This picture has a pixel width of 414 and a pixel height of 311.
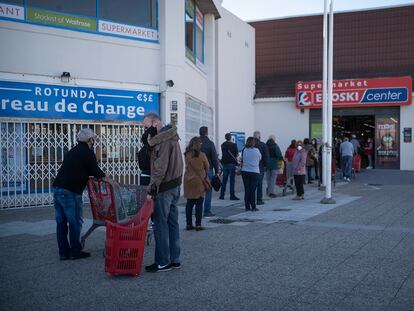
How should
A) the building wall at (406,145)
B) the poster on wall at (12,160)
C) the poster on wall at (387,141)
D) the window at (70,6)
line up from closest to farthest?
the poster on wall at (12,160)
the window at (70,6)
the building wall at (406,145)
the poster on wall at (387,141)

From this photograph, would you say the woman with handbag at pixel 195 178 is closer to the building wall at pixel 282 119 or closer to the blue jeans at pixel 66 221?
the blue jeans at pixel 66 221

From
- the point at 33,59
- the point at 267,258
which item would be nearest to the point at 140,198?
the point at 267,258

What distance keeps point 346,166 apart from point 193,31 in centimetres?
829

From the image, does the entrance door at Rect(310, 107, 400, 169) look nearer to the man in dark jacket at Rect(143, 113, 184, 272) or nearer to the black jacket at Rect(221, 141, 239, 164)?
the black jacket at Rect(221, 141, 239, 164)

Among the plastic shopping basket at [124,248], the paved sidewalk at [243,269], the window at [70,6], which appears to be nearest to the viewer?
the paved sidewalk at [243,269]

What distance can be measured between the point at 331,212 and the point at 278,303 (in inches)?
264

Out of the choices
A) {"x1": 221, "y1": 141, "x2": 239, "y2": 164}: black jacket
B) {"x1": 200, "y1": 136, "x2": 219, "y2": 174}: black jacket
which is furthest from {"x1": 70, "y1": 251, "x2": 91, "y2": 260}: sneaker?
{"x1": 221, "y1": 141, "x2": 239, "y2": 164}: black jacket

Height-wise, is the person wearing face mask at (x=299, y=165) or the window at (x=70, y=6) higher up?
the window at (x=70, y=6)

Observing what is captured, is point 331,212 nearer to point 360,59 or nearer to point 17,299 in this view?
point 17,299

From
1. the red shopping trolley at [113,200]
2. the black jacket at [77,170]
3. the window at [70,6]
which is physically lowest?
the red shopping trolley at [113,200]

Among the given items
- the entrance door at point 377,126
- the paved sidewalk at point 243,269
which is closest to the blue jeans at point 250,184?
the paved sidewalk at point 243,269

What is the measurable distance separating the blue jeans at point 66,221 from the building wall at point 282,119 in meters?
19.6

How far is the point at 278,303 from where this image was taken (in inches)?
192

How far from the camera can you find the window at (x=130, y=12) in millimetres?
13172
